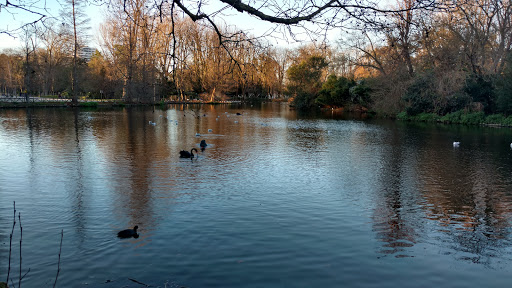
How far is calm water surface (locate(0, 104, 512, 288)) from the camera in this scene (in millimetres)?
5434

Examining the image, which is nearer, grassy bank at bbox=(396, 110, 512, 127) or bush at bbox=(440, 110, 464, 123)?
grassy bank at bbox=(396, 110, 512, 127)

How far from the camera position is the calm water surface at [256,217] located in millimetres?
5434

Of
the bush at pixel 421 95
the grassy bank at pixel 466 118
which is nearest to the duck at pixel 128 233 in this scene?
the grassy bank at pixel 466 118

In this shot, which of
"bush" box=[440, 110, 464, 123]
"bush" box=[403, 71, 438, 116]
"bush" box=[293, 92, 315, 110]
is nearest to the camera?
"bush" box=[440, 110, 464, 123]

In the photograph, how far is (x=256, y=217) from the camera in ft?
25.3

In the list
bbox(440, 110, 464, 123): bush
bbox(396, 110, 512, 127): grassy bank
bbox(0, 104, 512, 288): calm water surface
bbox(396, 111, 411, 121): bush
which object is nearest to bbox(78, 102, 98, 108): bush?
bbox(0, 104, 512, 288): calm water surface

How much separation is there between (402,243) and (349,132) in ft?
59.8

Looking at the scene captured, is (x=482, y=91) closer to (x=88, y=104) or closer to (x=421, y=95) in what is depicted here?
(x=421, y=95)

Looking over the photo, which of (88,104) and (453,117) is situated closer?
(453,117)

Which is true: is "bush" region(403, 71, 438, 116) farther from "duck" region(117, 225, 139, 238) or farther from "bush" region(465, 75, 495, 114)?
"duck" region(117, 225, 139, 238)

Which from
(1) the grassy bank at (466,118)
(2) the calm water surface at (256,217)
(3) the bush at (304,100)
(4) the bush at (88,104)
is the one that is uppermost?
(3) the bush at (304,100)

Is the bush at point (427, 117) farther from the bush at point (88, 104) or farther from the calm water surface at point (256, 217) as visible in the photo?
the bush at point (88, 104)

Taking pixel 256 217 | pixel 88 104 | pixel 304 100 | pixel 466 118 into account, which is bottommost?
pixel 256 217

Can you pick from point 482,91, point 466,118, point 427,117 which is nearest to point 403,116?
point 427,117
